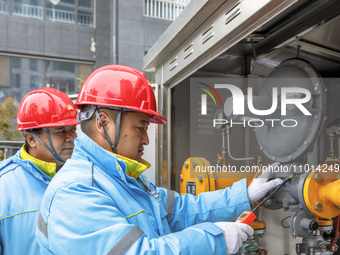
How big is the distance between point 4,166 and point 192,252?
160 cm

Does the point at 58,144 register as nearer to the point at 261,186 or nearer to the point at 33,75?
the point at 261,186

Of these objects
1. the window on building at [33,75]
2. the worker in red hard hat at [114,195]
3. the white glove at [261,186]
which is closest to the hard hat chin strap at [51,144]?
the worker in red hard hat at [114,195]

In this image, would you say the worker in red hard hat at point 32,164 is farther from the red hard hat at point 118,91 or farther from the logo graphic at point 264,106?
the logo graphic at point 264,106

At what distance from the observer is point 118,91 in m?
1.53

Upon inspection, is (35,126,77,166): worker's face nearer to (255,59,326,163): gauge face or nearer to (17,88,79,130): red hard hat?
(17,88,79,130): red hard hat

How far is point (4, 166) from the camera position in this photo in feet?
7.57

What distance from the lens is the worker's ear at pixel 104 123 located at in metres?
1.52

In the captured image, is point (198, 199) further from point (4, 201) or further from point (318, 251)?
point (4, 201)

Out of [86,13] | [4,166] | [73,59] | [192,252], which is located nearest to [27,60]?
[73,59]

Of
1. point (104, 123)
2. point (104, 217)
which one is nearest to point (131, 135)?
point (104, 123)

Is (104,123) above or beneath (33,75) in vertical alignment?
beneath

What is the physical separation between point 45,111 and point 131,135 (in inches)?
44.5

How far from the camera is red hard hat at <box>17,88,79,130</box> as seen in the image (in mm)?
2410

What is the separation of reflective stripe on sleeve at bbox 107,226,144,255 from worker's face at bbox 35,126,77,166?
4.46ft
